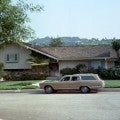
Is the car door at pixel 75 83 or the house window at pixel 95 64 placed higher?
the house window at pixel 95 64

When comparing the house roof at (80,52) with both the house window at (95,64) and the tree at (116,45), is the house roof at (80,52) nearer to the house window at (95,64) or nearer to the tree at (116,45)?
the tree at (116,45)

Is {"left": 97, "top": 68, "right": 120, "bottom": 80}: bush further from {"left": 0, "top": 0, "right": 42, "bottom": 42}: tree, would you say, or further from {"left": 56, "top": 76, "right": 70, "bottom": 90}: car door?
{"left": 0, "top": 0, "right": 42, "bottom": 42}: tree

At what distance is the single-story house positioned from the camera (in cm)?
5481

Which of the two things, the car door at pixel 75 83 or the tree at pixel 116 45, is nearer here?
the car door at pixel 75 83

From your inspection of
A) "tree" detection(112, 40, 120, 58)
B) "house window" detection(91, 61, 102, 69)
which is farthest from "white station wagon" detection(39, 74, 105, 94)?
"tree" detection(112, 40, 120, 58)

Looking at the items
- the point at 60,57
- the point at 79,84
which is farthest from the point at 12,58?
the point at 79,84

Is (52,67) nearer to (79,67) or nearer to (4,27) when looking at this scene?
(79,67)

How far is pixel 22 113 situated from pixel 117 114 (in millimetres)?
4578

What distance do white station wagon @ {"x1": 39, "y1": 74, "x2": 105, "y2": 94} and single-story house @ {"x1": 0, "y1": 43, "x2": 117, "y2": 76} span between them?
1780cm

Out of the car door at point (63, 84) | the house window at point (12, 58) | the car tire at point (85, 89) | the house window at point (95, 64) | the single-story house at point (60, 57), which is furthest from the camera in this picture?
the house window at point (12, 58)

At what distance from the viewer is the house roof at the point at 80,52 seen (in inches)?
2158

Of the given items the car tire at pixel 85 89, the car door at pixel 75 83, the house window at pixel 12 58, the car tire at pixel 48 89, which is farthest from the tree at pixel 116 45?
the car tire at pixel 48 89

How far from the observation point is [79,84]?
1416 inches

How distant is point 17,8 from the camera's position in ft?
64.4
